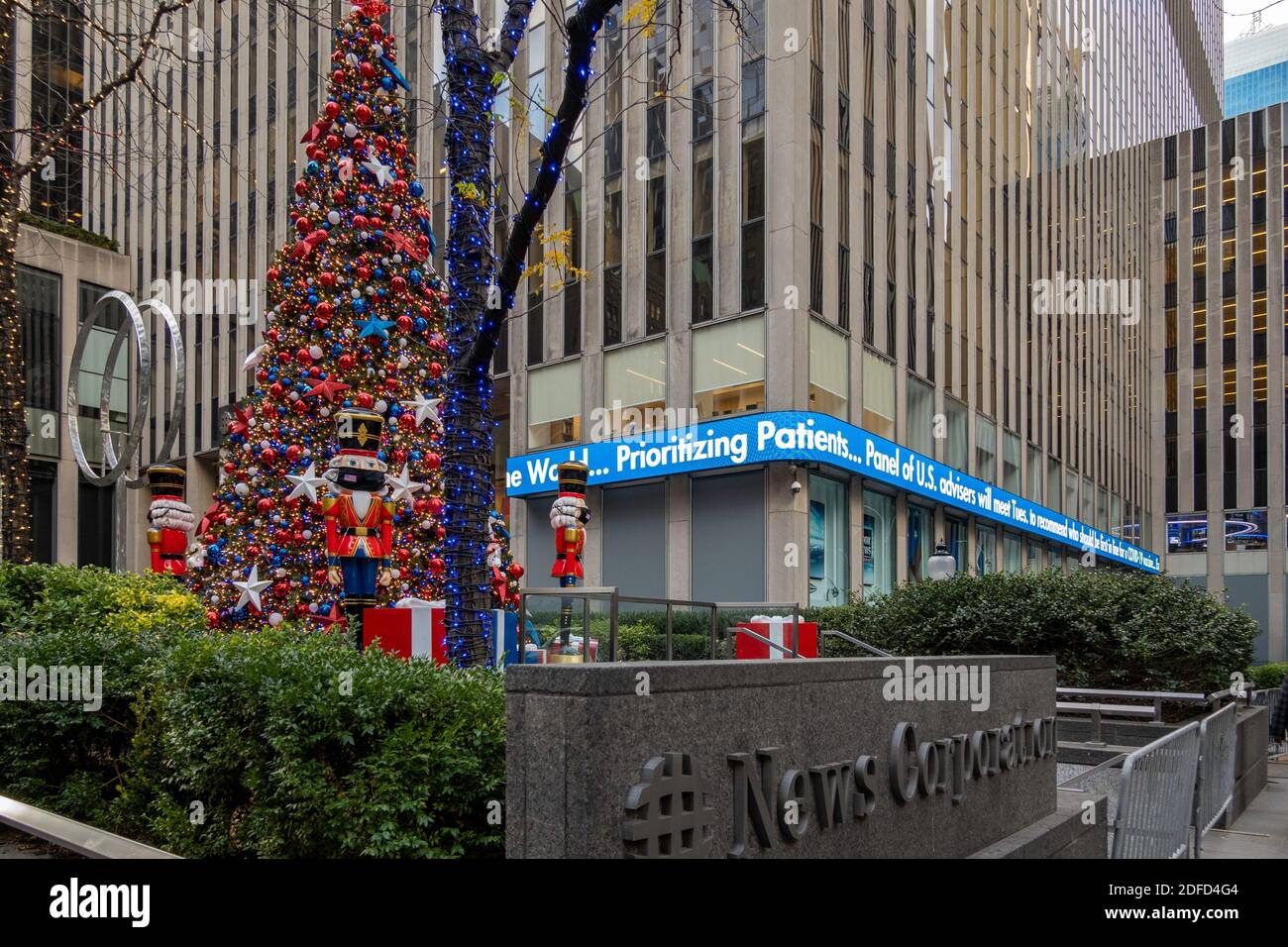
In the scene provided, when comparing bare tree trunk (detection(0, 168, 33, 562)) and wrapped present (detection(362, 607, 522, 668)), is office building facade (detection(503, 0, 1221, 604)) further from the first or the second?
wrapped present (detection(362, 607, 522, 668))

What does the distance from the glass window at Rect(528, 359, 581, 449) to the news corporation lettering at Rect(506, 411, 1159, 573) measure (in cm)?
67

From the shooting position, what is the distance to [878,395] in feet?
86.7

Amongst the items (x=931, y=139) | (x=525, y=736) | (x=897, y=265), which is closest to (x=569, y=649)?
(x=525, y=736)

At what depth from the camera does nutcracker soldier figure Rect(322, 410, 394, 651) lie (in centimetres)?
822

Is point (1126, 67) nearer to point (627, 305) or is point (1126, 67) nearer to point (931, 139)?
point (931, 139)

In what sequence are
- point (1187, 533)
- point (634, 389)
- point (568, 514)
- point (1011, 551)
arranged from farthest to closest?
point (1187, 533) < point (1011, 551) < point (634, 389) < point (568, 514)

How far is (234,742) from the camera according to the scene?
4.87m

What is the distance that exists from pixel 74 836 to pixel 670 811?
1948mm

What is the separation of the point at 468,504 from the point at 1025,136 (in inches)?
1564

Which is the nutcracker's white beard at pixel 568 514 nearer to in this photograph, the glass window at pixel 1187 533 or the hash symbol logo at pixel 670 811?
the hash symbol logo at pixel 670 811

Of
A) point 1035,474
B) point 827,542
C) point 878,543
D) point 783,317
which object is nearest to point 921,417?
point 878,543

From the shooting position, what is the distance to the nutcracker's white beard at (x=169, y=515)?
17.0m

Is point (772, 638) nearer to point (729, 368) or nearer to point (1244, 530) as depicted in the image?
point (729, 368)

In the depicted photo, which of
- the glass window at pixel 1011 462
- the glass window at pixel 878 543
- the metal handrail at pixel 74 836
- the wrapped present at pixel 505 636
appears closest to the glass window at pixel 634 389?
the glass window at pixel 878 543
